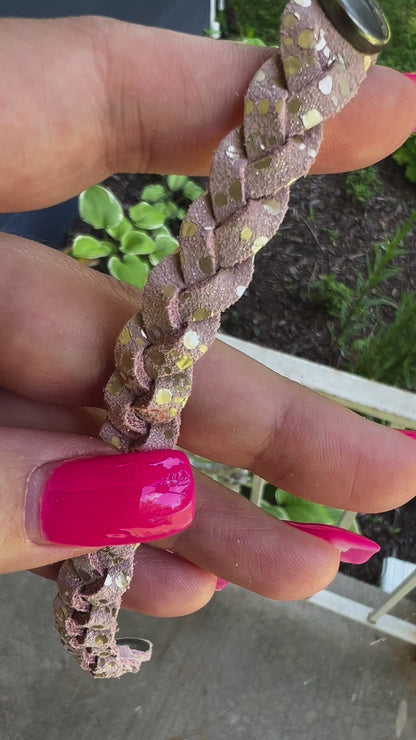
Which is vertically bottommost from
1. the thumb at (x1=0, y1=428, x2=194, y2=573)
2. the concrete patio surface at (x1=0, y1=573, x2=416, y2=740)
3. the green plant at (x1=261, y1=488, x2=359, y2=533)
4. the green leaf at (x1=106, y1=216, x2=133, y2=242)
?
the concrete patio surface at (x1=0, y1=573, x2=416, y2=740)

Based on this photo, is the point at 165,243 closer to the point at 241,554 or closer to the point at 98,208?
the point at 98,208

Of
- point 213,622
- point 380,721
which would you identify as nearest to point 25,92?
point 213,622

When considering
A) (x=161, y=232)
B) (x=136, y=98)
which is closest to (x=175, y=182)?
(x=161, y=232)

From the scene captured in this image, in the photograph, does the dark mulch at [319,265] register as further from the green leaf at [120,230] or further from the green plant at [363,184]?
the green leaf at [120,230]

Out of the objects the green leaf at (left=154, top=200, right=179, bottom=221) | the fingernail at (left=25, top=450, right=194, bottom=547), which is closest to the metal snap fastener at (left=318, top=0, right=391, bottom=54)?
the fingernail at (left=25, top=450, right=194, bottom=547)

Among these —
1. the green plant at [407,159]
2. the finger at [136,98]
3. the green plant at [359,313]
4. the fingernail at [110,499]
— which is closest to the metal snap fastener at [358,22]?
the finger at [136,98]

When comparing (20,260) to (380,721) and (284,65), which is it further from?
(380,721)

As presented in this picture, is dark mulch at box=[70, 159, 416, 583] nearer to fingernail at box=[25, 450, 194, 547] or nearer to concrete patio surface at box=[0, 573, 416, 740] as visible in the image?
concrete patio surface at box=[0, 573, 416, 740]
